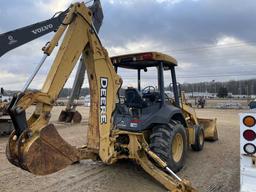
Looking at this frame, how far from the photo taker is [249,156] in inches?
134

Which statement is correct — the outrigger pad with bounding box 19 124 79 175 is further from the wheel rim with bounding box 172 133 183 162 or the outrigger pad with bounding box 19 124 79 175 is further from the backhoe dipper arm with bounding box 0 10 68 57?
the backhoe dipper arm with bounding box 0 10 68 57

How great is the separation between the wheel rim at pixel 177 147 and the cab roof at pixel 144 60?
156 centimetres

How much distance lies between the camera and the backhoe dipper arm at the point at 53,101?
3334mm

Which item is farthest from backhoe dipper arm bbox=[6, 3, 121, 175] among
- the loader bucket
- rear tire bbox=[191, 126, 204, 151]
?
the loader bucket

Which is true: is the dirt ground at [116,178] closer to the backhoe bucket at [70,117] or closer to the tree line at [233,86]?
the backhoe bucket at [70,117]

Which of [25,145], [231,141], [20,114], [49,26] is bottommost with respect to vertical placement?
[231,141]

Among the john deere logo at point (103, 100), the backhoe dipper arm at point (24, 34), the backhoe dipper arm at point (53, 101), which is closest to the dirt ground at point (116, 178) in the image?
the backhoe dipper arm at point (53, 101)

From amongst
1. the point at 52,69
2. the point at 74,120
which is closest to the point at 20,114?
the point at 52,69

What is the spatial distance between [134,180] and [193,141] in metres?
2.54

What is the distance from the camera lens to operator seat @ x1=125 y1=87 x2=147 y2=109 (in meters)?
5.86

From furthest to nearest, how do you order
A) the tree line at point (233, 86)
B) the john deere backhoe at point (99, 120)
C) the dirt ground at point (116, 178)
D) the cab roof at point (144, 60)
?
the tree line at point (233, 86), the cab roof at point (144, 60), the dirt ground at point (116, 178), the john deere backhoe at point (99, 120)

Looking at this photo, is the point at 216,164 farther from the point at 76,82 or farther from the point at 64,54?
the point at 76,82

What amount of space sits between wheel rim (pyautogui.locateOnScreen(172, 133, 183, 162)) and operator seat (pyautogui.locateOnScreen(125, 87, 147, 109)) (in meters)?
0.96

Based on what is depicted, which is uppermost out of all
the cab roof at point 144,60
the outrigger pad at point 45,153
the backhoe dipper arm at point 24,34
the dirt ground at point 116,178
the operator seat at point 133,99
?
the backhoe dipper arm at point 24,34
